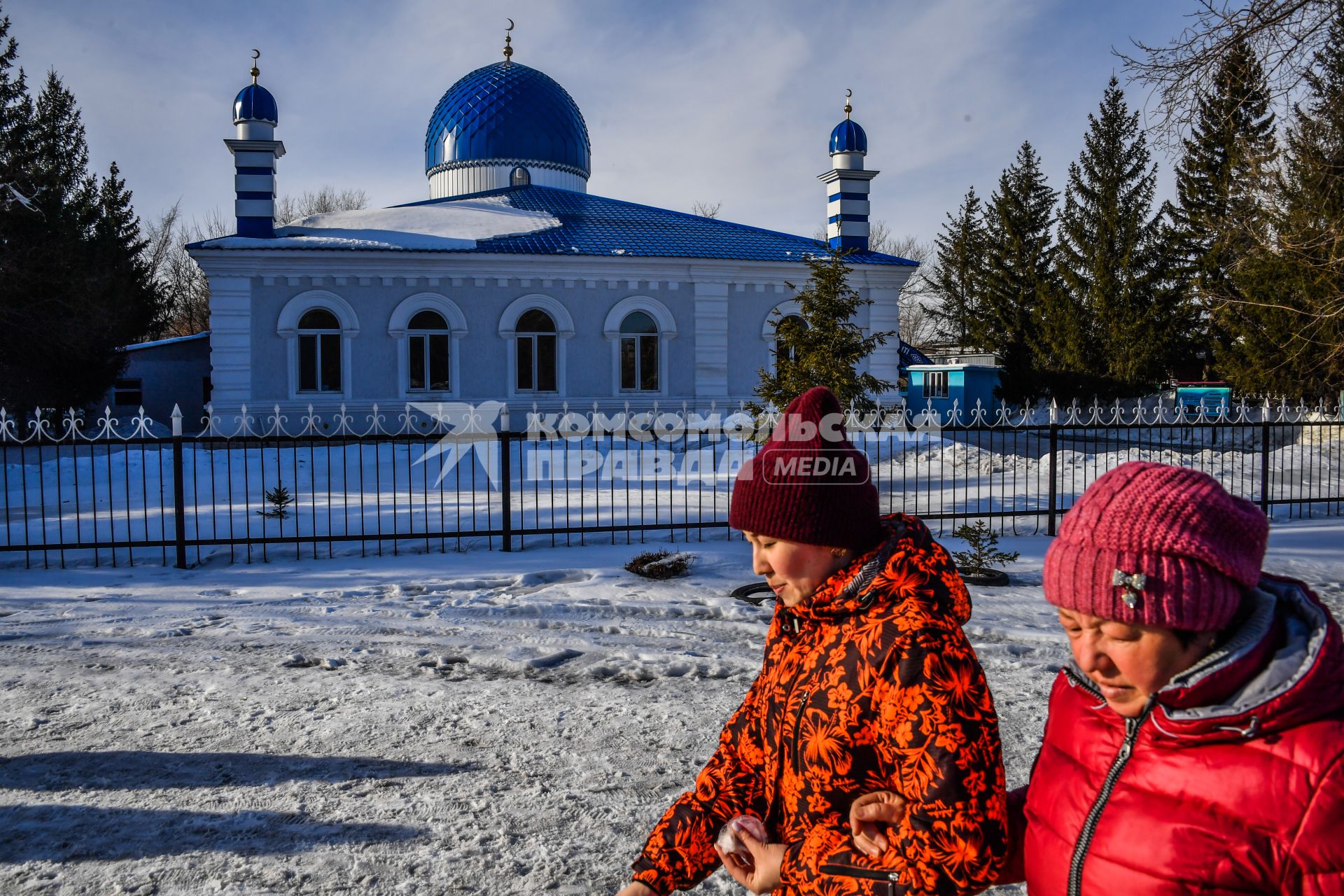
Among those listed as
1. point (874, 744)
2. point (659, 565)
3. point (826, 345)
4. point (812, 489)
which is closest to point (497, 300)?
point (826, 345)

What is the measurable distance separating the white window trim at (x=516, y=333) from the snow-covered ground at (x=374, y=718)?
39.6 ft

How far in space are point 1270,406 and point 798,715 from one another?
29148mm

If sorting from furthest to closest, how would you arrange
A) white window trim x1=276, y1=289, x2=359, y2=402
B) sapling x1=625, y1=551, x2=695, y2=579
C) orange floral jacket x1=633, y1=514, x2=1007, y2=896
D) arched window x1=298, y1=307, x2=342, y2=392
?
arched window x1=298, y1=307, x2=342, y2=392, white window trim x1=276, y1=289, x2=359, y2=402, sapling x1=625, y1=551, x2=695, y2=579, orange floral jacket x1=633, y1=514, x2=1007, y2=896

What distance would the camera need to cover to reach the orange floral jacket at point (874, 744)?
1.56m

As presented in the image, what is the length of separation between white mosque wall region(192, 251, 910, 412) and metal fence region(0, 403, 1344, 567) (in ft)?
2.48

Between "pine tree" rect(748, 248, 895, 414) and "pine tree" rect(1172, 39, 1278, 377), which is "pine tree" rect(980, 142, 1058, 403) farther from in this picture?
"pine tree" rect(748, 248, 895, 414)

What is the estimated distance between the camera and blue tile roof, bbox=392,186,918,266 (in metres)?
20.4

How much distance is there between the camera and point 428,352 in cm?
2008

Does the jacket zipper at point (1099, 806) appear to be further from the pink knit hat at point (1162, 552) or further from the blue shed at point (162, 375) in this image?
the blue shed at point (162, 375)

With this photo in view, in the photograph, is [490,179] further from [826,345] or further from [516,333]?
[826,345]

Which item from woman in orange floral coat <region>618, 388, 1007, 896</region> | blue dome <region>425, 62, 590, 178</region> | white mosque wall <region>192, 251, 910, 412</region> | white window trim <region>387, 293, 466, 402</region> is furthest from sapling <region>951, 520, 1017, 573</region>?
blue dome <region>425, 62, 590, 178</region>

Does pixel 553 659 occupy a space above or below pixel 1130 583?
below

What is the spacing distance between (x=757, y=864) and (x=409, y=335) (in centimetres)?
1925

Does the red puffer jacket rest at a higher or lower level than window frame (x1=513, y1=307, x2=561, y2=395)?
lower
